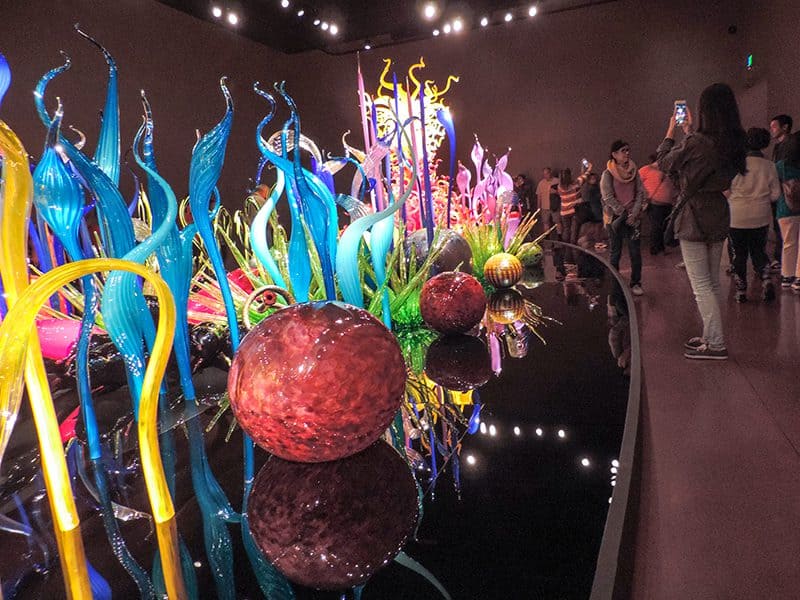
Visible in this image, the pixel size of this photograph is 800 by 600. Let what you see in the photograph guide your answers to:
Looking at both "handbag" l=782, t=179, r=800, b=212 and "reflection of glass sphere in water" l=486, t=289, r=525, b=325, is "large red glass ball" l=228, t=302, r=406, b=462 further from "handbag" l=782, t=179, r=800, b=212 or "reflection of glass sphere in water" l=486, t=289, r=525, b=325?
"handbag" l=782, t=179, r=800, b=212

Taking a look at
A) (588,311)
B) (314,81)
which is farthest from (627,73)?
(588,311)

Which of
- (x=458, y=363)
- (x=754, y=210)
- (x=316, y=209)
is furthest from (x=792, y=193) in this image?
(x=316, y=209)

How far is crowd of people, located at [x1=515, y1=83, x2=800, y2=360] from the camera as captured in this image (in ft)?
6.35

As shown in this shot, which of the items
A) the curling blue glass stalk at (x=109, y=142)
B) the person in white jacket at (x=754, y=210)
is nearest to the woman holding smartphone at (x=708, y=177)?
the person in white jacket at (x=754, y=210)

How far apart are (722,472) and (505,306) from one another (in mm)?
748

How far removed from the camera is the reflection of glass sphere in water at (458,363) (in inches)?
38.0

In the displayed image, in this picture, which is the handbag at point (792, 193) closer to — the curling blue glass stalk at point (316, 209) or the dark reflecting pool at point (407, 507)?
the dark reflecting pool at point (407, 507)

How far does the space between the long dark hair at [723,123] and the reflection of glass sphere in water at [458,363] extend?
4.27 feet

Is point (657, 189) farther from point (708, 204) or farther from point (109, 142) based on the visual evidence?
point (109, 142)

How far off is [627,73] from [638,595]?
726cm

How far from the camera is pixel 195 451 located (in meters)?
0.74

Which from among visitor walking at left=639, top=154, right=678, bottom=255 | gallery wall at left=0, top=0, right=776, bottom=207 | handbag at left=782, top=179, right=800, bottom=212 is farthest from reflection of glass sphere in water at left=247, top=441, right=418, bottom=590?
gallery wall at left=0, top=0, right=776, bottom=207

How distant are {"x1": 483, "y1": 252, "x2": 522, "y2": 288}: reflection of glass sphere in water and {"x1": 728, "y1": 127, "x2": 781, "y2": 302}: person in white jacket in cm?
165

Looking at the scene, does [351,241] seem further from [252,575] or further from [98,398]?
[252,575]
